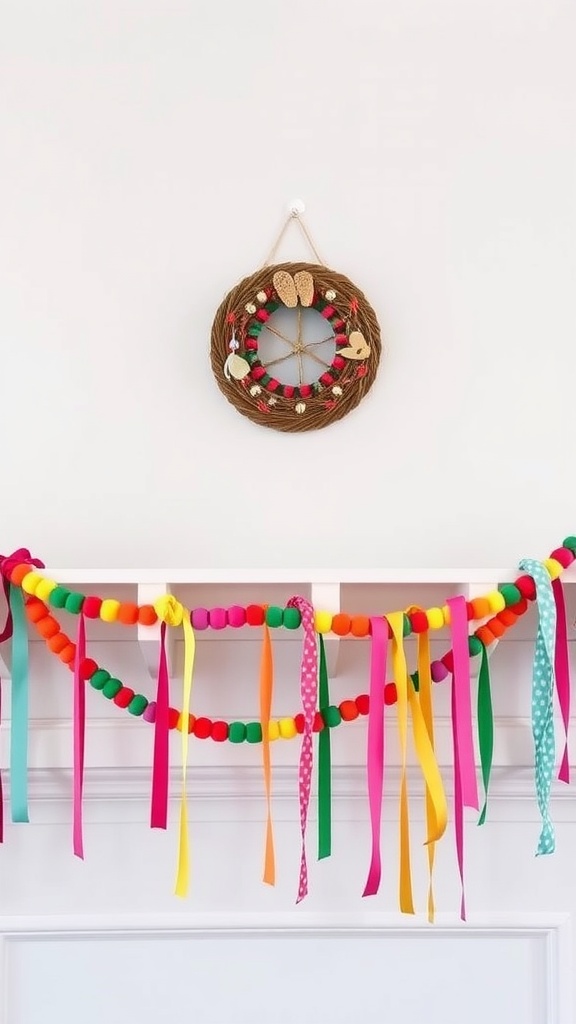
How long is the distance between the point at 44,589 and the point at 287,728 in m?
0.33

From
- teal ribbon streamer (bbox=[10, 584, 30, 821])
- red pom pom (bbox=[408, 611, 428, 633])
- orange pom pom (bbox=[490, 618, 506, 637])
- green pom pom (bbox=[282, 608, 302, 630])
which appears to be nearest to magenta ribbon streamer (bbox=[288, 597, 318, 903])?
green pom pom (bbox=[282, 608, 302, 630])

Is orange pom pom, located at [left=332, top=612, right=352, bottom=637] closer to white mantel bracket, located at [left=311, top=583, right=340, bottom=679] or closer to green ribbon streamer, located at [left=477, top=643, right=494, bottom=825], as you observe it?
white mantel bracket, located at [left=311, top=583, right=340, bottom=679]

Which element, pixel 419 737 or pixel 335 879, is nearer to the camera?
pixel 419 737

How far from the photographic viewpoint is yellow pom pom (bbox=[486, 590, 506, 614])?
3.34 ft

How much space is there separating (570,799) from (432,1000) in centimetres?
33

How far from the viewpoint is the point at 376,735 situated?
40.1 inches

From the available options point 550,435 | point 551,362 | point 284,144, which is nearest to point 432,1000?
point 550,435

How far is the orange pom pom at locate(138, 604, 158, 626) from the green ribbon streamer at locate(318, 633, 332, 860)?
A: 211mm

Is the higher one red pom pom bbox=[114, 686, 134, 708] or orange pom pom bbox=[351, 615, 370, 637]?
orange pom pom bbox=[351, 615, 370, 637]

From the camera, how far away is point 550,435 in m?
1.25

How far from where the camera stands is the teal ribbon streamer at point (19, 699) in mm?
1080

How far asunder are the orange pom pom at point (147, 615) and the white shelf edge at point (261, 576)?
3 cm

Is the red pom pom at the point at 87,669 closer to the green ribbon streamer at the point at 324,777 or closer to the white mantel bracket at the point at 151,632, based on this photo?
the white mantel bracket at the point at 151,632

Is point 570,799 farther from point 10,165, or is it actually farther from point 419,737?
point 10,165
